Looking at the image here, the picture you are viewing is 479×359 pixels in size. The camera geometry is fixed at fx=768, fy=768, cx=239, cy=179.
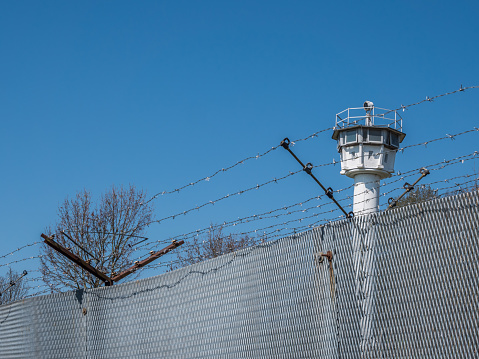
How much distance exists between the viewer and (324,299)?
34.9ft

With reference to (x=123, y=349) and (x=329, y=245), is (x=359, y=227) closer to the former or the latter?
(x=329, y=245)

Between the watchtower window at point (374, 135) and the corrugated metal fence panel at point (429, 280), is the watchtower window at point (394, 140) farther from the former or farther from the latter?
the corrugated metal fence panel at point (429, 280)

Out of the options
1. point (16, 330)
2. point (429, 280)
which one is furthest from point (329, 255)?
point (16, 330)

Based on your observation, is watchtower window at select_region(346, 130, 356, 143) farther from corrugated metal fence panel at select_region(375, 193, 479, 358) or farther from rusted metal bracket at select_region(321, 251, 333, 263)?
corrugated metal fence panel at select_region(375, 193, 479, 358)

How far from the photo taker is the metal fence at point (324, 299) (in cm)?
906

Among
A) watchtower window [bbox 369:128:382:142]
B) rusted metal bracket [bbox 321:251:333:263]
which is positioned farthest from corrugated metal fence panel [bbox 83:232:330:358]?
watchtower window [bbox 369:128:382:142]

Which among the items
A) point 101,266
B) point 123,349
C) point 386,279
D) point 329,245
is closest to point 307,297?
point 329,245

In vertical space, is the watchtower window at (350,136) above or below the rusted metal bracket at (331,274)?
above

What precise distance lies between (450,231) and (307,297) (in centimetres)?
259

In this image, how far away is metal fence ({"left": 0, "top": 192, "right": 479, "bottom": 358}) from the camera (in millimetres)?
9062

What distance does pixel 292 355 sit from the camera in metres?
11.0

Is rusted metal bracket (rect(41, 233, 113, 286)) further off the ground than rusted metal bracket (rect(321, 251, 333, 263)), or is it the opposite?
rusted metal bracket (rect(41, 233, 113, 286))

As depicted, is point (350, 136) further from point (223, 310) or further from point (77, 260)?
point (223, 310)

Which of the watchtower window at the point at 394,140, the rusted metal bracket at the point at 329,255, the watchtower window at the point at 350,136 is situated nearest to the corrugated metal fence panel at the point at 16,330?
the watchtower window at the point at 350,136
